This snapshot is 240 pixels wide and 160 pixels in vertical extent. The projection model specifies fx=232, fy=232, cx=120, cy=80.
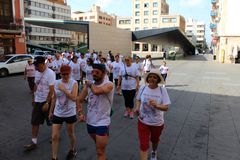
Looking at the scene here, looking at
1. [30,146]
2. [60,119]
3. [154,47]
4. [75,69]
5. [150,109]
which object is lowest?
[30,146]

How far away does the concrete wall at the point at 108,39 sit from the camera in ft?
96.4

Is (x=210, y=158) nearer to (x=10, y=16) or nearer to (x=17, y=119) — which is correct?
(x=17, y=119)

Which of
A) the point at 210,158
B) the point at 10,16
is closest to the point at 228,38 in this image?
the point at 10,16

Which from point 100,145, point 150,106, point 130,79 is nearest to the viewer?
point 100,145

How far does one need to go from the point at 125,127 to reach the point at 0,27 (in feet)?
71.6

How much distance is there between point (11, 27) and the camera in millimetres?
23625

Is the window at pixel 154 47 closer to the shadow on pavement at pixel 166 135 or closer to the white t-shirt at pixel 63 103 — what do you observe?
the shadow on pavement at pixel 166 135

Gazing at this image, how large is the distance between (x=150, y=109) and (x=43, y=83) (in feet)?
6.92

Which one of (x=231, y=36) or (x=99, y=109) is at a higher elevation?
(x=231, y=36)

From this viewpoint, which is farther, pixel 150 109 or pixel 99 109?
pixel 150 109

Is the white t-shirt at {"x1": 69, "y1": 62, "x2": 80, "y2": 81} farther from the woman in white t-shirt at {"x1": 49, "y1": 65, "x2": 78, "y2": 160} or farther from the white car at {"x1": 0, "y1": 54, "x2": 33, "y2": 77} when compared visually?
the white car at {"x1": 0, "y1": 54, "x2": 33, "y2": 77}

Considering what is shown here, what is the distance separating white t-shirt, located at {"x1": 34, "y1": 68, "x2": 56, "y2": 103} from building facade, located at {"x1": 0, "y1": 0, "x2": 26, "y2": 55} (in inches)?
836

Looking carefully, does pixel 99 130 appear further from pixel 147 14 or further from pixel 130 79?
pixel 147 14

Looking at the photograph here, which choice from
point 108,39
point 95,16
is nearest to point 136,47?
point 95,16
